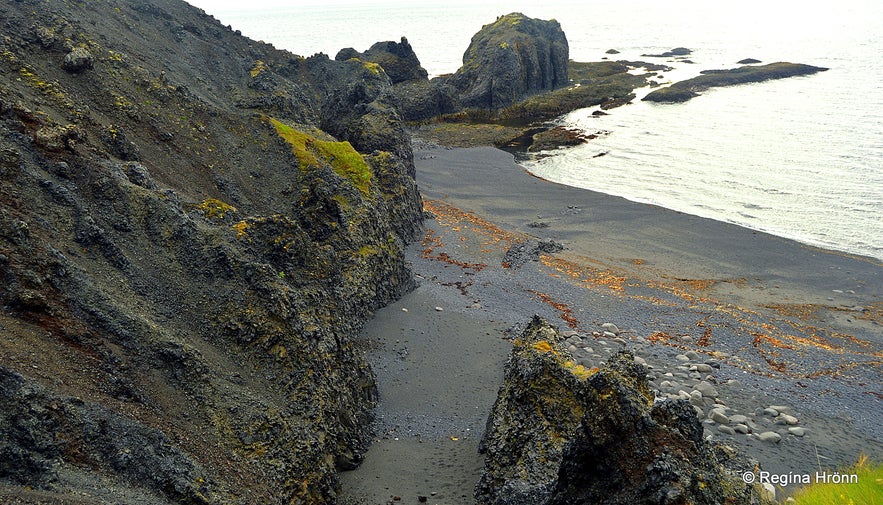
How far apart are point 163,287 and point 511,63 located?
85367 mm

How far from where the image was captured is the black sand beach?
19891mm

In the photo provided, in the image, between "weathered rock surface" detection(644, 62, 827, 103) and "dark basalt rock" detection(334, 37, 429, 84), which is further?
"weathered rock surface" detection(644, 62, 827, 103)

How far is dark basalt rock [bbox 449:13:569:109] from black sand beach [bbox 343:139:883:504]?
46.5 m

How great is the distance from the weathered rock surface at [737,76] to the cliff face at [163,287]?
8184 cm

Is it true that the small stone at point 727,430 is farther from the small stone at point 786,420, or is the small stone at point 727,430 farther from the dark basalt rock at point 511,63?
the dark basalt rock at point 511,63

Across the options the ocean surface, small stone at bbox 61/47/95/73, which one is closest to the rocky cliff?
the ocean surface

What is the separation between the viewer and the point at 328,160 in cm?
3153

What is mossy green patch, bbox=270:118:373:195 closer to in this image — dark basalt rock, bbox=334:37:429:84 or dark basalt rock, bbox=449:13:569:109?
dark basalt rock, bbox=449:13:569:109

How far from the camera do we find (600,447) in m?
11.8

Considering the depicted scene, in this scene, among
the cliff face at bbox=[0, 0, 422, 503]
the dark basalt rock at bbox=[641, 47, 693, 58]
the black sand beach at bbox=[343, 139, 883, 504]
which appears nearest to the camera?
the cliff face at bbox=[0, 0, 422, 503]

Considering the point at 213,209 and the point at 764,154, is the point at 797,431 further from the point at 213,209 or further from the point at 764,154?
the point at 764,154

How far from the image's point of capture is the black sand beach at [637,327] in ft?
65.3

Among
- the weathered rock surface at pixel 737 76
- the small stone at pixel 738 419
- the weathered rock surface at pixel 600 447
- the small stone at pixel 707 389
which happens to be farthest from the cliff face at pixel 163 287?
the weathered rock surface at pixel 737 76

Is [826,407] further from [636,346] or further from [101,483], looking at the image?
[101,483]
